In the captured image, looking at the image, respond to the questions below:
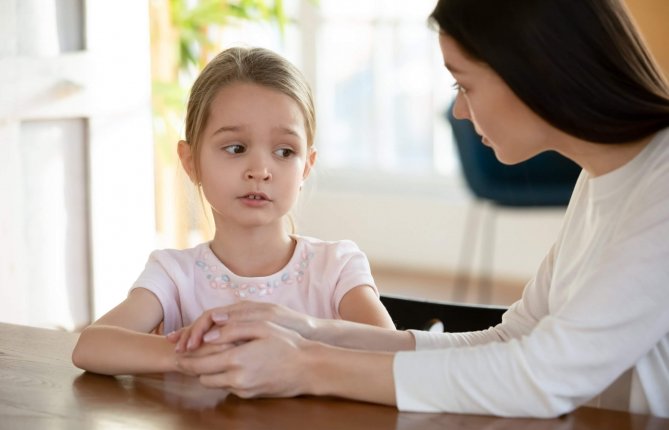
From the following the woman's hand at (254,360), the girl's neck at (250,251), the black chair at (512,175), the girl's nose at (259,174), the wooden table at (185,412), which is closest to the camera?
the wooden table at (185,412)

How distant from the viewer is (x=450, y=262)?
5855mm

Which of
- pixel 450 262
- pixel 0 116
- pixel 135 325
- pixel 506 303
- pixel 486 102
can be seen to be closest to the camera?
pixel 486 102

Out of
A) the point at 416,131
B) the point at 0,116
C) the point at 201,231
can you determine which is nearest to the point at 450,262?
the point at 416,131

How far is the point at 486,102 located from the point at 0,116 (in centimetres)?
209

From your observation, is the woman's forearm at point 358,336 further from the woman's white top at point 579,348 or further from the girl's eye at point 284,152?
the girl's eye at point 284,152

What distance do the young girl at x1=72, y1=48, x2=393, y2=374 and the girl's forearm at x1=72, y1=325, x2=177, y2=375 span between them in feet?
0.59

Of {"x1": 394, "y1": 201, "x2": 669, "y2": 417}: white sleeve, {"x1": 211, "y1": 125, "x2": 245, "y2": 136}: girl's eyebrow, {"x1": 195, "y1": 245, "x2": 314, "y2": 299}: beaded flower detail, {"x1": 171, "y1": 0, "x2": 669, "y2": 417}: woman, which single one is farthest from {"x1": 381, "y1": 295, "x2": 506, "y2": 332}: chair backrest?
{"x1": 394, "y1": 201, "x2": 669, "y2": 417}: white sleeve

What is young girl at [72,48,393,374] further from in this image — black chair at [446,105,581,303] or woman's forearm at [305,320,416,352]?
black chair at [446,105,581,303]

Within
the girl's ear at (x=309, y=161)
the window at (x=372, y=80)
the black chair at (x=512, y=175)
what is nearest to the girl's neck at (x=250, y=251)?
the girl's ear at (x=309, y=161)

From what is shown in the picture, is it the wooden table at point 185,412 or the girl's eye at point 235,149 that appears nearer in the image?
the wooden table at point 185,412

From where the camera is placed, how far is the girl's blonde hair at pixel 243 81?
72.9 inches

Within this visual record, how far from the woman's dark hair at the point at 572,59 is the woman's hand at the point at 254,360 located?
42 centimetres

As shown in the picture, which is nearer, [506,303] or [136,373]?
[136,373]

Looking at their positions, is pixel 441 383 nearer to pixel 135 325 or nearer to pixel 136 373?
pixel 136 373
